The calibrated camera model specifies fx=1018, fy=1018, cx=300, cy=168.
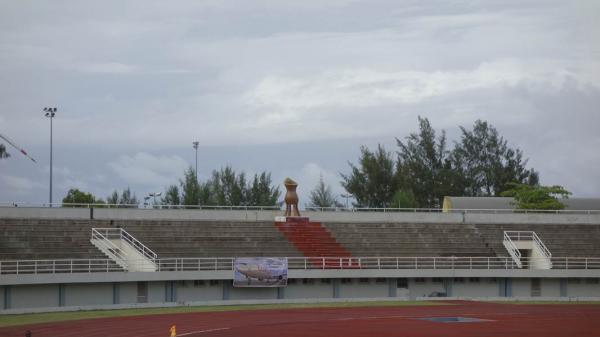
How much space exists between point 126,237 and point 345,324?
2170 centimetres

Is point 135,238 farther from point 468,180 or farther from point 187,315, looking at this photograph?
point 468,180

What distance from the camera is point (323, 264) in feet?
208

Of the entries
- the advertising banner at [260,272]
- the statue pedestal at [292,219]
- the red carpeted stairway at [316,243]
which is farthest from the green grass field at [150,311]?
the statue pedestal at [292,219]

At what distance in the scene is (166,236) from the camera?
65312mm

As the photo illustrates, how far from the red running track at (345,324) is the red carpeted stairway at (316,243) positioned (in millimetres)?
8269

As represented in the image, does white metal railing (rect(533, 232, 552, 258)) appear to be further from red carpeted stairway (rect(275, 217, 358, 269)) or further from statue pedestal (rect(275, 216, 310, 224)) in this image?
statue pedestal (rect(275, 216, 310, 224))

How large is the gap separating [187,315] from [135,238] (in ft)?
43.4

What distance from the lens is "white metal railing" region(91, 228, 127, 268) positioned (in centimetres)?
6065

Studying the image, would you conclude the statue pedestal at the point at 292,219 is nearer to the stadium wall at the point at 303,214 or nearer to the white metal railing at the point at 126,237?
the stadium wall at the point at 303,214

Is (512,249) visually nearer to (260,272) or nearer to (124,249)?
(260,272)

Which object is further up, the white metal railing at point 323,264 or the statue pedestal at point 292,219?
the statue pedestal at point 292,219

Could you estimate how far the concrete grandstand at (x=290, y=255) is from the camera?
58031mm

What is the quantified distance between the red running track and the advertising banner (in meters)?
6.17

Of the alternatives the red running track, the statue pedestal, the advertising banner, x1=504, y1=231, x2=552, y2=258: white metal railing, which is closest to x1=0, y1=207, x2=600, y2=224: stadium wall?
the statue pedestal
